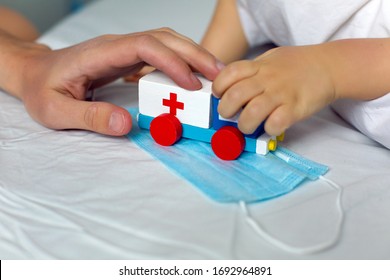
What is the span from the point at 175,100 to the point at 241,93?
0.10 meters

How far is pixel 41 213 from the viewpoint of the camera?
52 centimetres

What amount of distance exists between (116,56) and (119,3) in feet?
1.99

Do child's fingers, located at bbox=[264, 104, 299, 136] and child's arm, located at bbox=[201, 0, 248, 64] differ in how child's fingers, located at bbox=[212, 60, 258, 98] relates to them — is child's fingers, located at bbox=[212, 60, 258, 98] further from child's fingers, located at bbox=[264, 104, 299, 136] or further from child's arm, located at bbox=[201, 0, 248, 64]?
child's arm, located at bbox=[201, 0, 248, 64]

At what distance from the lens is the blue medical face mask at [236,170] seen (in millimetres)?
553

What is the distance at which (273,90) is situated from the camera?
0.56m

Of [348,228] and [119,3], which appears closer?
[348,228]

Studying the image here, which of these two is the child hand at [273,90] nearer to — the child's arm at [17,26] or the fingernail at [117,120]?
the fingernail at [117,120]

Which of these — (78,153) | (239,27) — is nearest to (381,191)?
(78,153)

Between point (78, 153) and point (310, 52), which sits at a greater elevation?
point (310, 52)

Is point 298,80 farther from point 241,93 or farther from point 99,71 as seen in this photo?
point 99,71

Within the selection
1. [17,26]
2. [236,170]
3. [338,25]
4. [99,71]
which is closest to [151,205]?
[236,170]
